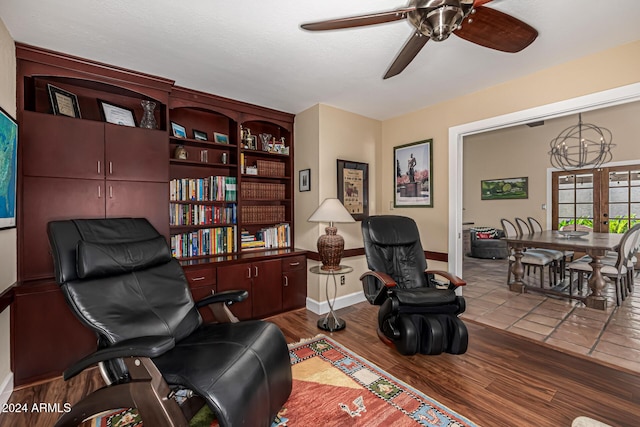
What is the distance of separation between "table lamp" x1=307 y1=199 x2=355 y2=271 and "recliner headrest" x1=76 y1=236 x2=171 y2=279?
1.40 meters

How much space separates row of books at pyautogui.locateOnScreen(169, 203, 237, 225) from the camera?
2.96 meters

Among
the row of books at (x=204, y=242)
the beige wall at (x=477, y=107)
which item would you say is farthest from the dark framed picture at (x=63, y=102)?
the beige wall at (x=477, y=107)

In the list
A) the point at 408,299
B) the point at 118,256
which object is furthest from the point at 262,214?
the point at 408,299

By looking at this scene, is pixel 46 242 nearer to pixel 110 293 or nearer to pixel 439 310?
pixel 110 293

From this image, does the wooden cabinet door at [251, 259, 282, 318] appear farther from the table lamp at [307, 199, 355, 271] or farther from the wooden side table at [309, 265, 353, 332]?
the table lamp at [307, 199, 355, 271]

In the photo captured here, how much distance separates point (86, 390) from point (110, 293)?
0.93 m

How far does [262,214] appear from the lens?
357 cm

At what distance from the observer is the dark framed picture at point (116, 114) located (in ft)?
8.32

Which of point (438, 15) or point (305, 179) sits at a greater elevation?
point (438, 15)

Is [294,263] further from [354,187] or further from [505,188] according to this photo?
[505,188]

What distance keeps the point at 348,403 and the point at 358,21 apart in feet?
7.09

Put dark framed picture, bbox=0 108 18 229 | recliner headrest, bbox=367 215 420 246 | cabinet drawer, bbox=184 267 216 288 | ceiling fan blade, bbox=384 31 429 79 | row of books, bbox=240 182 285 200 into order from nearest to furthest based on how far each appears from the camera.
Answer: ceiling fan blade, bbox=384 31 429 79
dark framed picture, bbox=0 108 18 229
cabinet drawer, bbox=184 267 216 288
recliner headrest, bbox=367 215 420 246
row of books, bbox=240 182 285 200

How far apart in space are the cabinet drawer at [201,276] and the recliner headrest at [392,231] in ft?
5.18

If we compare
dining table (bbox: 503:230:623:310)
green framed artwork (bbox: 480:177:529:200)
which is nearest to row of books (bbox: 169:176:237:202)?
dining table (bbox: 503:230:623:310)
